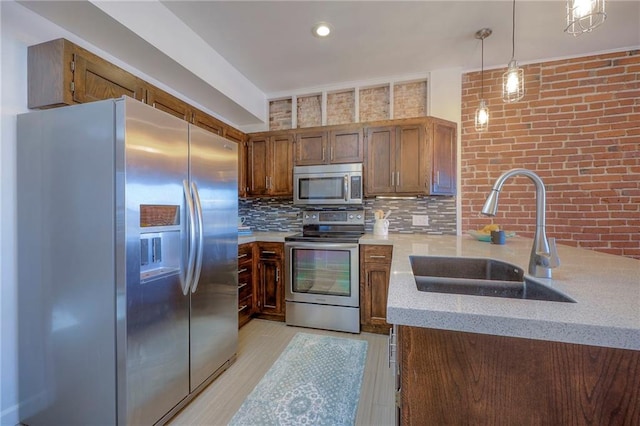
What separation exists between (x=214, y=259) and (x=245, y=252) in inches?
34.9

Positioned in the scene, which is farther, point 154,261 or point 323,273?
point 323,273

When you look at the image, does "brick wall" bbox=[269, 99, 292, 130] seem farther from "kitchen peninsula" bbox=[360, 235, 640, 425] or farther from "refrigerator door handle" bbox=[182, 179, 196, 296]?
"kitchen peninsula" bbox=[360, 235, 640, 425]

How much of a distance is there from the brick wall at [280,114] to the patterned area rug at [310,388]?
255cm

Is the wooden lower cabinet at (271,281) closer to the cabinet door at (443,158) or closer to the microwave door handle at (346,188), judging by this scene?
the microwave door handle at (346,188)

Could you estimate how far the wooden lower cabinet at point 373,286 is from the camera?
102 inches

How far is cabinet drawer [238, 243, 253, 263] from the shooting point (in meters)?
2.65

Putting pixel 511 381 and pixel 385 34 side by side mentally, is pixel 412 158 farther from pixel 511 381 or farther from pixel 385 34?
pixel 511 381

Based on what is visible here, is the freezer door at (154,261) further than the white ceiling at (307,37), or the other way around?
the white ceiling at (307,37)

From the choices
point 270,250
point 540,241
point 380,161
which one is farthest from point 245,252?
point 540,241

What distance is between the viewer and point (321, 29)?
2184 millimetres

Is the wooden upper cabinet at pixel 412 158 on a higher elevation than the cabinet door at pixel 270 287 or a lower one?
higher

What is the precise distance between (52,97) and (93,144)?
1.58 feet

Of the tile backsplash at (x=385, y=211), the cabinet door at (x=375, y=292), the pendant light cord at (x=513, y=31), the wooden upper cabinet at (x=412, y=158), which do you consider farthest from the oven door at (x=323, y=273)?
the pendant light cord at (x=513, y=31)

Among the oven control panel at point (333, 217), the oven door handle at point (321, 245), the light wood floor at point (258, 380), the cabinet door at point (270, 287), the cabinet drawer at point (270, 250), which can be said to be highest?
the oven control panel at point (333, 217)
